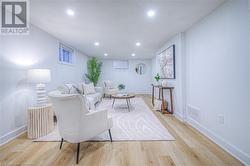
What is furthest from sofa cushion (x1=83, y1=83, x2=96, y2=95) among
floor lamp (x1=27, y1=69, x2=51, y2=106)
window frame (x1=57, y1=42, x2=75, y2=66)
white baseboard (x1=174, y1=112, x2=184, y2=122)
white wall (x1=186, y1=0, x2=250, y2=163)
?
white wall (x1=186, y1=0, x2=250, y2=163)

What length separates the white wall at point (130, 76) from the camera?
357 inches

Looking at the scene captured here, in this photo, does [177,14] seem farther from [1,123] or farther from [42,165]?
[1,123]

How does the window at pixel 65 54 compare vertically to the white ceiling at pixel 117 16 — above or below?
below

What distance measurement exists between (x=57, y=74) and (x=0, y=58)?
1.98m

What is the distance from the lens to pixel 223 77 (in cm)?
221

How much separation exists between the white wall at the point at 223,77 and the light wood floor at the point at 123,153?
0.94 ft

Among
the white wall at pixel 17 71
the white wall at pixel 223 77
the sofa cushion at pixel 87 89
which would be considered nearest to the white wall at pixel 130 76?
the sofa cushion at pixel 87 89

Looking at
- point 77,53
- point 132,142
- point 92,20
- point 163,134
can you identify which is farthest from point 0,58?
point 77,53

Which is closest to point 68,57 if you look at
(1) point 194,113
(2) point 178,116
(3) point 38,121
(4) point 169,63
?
(3) point 38,121

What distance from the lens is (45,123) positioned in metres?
2.67

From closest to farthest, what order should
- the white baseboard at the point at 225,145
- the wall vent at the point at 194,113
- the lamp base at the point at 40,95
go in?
the white baseboard at the point at 225,145 → the lamp base at the point at 40,95 → the wall vent at the point at 194,113

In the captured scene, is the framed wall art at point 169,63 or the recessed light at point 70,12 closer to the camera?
the recessed light at point 70,12

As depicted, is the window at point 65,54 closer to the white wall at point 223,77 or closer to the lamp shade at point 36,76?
the lamp shade at point 36,76

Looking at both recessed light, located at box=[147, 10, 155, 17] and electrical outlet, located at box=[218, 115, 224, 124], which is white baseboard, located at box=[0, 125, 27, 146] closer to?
recessed light, located at box=[147, 10, 155, 17]
